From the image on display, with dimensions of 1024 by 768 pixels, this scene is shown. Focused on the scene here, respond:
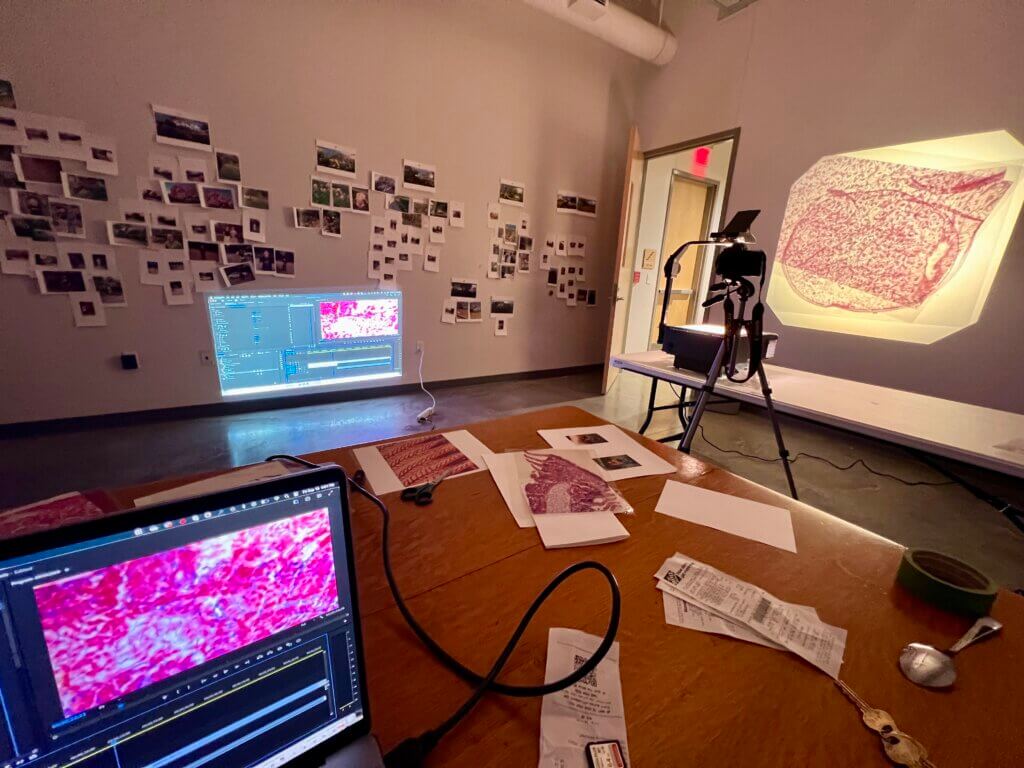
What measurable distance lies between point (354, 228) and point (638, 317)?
3.13 m

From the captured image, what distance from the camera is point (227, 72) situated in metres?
2.47

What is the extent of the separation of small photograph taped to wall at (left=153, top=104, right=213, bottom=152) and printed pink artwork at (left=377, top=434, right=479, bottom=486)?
8.81ft

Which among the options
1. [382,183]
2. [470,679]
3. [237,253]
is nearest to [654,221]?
[382,183]

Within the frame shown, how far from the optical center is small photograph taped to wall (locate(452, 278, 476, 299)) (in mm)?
3572

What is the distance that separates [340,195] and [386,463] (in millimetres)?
2690

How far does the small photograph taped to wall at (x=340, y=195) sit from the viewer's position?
114 inches

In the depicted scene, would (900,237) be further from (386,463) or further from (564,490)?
(386,463)

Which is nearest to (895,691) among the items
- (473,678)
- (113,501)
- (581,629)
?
(581,629)

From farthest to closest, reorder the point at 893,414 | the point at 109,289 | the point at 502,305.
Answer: the point at 502,305, the point at 109,289, the point at 893,414

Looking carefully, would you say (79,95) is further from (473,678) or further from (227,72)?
(473,678)

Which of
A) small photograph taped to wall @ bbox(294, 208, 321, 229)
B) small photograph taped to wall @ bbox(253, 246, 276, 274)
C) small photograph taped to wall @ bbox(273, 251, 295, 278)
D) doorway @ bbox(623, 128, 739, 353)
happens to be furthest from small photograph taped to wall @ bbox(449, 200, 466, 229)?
doorway @ bbox(623, 128, 739, 353)

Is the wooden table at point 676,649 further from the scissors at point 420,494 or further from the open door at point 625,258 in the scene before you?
the open door at point 625,258

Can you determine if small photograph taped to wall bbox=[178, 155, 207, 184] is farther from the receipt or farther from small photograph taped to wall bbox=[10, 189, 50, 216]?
the receipt

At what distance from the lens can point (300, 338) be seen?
2814 millimetres
